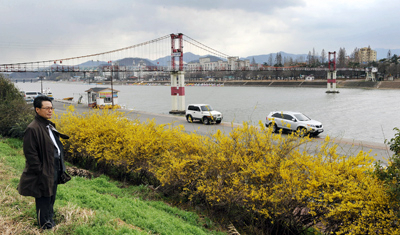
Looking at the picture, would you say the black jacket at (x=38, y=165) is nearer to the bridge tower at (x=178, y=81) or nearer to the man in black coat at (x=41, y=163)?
the man in black coat at (x=41, y=163)

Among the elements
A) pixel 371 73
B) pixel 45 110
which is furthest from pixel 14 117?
pixel 371 73

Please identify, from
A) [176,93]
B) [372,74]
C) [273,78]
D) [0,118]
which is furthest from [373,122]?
A: [273,78]

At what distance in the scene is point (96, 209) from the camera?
18.6 ft

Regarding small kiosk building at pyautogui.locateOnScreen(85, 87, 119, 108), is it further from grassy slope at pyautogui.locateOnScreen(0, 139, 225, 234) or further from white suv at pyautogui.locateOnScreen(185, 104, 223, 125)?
grassy slope at pyautogui.locateOnScreen(0, 139, 225, 234)

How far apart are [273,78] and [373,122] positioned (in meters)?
116

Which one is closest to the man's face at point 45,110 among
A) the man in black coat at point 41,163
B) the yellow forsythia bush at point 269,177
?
the man in black coat at point 41,163

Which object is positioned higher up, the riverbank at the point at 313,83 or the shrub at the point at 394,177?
the riverbank at the point at 313,83

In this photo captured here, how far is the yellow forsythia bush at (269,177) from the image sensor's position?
5.18 meters

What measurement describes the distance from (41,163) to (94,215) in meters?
1.37

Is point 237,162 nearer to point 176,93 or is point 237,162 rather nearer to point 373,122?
point 176,93

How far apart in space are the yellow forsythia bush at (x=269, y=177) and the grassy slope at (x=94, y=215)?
2.78 feet

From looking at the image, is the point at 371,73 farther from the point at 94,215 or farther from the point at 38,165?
the point at 38,165

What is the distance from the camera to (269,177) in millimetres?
6375

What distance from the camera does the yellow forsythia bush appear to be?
5176 mm
